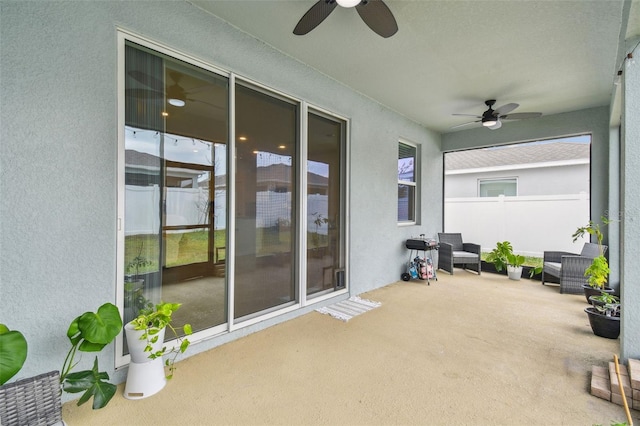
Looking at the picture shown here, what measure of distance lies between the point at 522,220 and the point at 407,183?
266 centimetres

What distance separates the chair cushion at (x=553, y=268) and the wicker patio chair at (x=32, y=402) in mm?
5955

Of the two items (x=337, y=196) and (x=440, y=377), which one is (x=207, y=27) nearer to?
(x=337, y=196)

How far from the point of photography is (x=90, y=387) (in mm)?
1662

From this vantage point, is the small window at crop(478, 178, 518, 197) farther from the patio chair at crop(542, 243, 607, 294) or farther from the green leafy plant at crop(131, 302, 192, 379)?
the green leafy plant at crop(131, 302, 192, 379)

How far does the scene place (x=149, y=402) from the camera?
6.07 ft

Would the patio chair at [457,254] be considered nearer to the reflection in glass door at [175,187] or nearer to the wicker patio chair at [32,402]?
the reflection in glass door at [175,187]

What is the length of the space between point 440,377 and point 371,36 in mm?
3082

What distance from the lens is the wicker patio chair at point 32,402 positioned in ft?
4.60

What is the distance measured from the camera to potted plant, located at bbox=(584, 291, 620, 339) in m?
2.75

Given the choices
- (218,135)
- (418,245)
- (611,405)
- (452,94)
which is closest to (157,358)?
(218,135)

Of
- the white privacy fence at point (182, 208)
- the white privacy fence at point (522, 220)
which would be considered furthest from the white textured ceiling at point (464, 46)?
the white privacy fence at point (522, 220)

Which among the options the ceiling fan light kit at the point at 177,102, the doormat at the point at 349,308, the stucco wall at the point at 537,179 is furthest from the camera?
the stucco wall at the point at 537,179

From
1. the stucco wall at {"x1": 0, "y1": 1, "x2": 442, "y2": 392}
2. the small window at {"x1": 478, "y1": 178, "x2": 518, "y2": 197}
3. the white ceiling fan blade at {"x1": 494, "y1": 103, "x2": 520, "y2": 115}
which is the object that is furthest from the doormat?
the small window at {"x1": 478, "y1": 178, "x2": 518, "y2": 197}

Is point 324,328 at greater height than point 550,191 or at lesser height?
lesser
